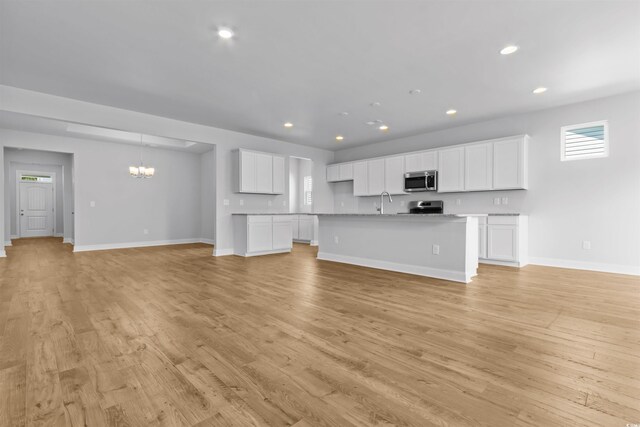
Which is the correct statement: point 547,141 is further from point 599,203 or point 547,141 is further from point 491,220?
point 491,220

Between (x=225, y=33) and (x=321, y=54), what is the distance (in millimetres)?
1037

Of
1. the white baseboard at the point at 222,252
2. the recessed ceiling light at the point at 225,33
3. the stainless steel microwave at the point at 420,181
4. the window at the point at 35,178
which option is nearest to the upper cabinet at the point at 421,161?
the stainless steel microwave at the point at 420,181

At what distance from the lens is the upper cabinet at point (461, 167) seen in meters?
5.29

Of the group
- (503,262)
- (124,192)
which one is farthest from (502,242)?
(124,192)

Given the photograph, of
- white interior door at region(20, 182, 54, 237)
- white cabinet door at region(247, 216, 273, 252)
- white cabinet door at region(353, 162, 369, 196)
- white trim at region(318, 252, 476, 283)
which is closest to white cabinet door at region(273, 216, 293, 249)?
white cabinet door at region(247, 216, 273, 252)

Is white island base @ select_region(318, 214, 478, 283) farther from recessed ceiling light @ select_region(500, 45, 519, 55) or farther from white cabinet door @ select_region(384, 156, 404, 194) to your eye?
white cabinet door @ select_region(384, 156, 404, 194)

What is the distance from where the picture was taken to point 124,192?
784cm

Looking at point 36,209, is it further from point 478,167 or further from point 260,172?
point 478,167

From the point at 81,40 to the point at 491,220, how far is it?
20.1ft

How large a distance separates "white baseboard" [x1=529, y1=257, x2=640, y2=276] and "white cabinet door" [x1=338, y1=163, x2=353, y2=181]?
14.3 feet

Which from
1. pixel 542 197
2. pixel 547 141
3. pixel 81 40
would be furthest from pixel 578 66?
pixel 81 40

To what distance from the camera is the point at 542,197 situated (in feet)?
17.2

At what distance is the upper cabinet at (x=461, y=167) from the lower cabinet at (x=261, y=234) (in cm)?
227

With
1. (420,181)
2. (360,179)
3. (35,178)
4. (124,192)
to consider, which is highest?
(35,178)
